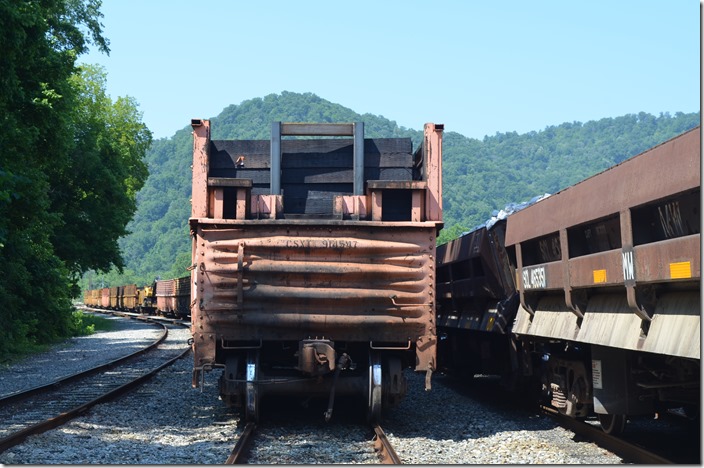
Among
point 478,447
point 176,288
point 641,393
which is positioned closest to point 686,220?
point 641,393

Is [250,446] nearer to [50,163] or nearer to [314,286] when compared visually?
[314,286]

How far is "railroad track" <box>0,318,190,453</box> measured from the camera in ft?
33.7

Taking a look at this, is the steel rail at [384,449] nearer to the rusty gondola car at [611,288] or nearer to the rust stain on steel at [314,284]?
the rust stain on steel at [314,284]

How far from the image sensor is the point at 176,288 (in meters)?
52.5

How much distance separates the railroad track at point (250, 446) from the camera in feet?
26.4

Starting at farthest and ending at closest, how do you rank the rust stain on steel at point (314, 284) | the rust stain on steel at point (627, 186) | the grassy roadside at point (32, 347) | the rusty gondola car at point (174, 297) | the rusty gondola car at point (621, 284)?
1. the rusty gondola car at point (174, 297)
2. the grassy roadside at point (32, 347)
3. the rust stain on steel at point (314, 284)
4. the rusty gondola car at point (621, 284)
5. the rust stain on steel at point (627, 186)

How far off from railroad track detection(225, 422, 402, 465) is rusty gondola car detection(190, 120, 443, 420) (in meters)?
0.39

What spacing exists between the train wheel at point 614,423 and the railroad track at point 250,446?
92.4 inches

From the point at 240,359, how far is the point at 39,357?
16.1 meters

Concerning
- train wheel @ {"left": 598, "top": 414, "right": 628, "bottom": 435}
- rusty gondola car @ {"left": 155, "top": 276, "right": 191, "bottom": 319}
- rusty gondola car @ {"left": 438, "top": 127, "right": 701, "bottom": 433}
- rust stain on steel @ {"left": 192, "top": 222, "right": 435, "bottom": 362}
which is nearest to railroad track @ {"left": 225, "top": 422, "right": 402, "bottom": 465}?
rust stain on steel @ {"left": 192, "top": 222, "right": 435, "bottom": 362}

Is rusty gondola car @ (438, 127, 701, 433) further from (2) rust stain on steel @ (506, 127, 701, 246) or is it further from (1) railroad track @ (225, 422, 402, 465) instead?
(1) railroad track @ (225, 422, 402, 465)

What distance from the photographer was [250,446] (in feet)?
29.5

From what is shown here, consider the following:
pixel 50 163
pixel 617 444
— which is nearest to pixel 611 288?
pixel 617 444

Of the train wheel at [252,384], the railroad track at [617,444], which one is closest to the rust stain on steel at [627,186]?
the railroad track at [617,444]
